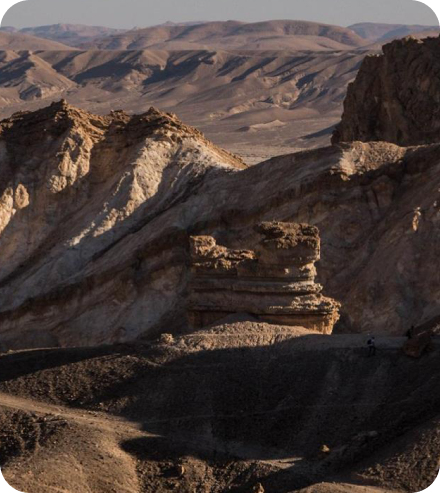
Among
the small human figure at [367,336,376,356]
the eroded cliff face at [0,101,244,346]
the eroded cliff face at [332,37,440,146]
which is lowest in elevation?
the eroded cliff face at [0,101,244,346]

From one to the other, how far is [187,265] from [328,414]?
1247 centimetres

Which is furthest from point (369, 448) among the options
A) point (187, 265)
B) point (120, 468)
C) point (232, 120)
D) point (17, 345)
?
point (232, 120)

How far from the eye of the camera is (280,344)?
23.9 m

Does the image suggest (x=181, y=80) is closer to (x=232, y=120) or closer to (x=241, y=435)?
(x=232, y=120)

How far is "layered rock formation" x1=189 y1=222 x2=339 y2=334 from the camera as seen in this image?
84.5ft

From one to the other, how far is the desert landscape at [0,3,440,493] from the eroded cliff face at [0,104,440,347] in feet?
0.22

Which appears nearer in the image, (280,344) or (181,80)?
(280,344)

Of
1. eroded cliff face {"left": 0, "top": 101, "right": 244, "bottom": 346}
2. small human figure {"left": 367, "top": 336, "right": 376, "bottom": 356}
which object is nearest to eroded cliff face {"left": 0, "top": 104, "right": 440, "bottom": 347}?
eroded cliff face {"left": 0, "top": 101, "right": 244, "bottom": 346}

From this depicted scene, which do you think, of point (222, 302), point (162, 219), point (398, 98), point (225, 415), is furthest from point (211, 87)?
point (225, 415)

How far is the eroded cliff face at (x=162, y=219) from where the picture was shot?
31.3 meters

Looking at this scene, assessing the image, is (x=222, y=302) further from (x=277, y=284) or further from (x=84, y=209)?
(x=84, y=209)

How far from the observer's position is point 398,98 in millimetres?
45156

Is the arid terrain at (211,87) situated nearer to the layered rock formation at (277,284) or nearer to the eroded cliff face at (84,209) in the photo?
the eroded cliff face at (84,209)

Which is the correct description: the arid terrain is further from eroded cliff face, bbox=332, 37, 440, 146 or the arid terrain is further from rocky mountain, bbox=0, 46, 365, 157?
eroded cliff face, bbox=332, 37, 440, 146
